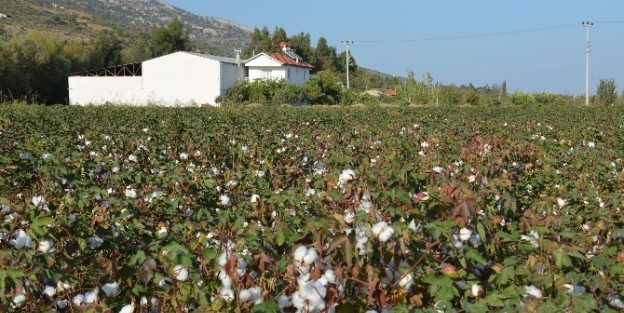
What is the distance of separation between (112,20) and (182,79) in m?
88.7

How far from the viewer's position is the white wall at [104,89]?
54.6 meters

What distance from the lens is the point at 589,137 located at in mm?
11648

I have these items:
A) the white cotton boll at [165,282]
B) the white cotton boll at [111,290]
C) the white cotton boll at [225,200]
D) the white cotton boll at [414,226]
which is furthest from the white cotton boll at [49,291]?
the white cotton boll at [225,200]

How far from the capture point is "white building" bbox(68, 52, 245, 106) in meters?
54.9

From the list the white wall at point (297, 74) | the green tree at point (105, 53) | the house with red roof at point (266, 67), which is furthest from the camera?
the green tree at point (105, 53)

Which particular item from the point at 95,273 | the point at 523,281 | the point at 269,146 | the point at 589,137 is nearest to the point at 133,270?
the point at 95,273

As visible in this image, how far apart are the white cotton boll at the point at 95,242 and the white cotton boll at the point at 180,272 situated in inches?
22.0

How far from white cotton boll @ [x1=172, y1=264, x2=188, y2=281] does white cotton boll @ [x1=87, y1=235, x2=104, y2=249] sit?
56 cm

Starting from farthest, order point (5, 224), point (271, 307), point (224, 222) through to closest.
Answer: point (224, 222), point (5, 224), point (271, 307)

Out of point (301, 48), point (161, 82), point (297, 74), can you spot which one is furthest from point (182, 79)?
point (301, 48)

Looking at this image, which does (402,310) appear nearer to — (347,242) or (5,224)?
(347,242)

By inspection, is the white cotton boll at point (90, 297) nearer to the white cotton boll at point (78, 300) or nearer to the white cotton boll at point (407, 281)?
the white cotton boll at point (78, 300)

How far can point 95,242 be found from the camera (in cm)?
323

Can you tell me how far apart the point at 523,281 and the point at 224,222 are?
4.29 ft
